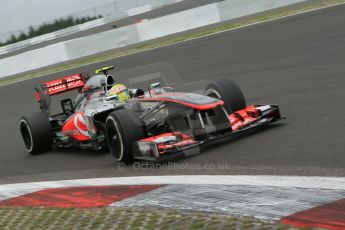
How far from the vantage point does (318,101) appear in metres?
8.06

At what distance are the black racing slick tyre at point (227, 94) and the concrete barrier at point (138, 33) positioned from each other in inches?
557

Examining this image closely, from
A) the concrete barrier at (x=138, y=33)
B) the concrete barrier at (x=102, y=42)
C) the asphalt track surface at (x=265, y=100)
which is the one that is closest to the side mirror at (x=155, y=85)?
the asphalt track surface at (x=265, y=100)

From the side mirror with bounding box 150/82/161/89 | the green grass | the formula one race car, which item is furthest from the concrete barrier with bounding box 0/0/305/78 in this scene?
the side mirror with bounding box 150/82/161/89

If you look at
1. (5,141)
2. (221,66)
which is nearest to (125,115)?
(5,141)

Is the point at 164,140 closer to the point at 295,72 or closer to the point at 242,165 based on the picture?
the point at 242,165

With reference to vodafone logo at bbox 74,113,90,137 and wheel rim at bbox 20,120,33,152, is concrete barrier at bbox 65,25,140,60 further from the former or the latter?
vodafone logo at bbox 74,113,90,137

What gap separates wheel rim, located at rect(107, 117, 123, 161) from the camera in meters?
6.80

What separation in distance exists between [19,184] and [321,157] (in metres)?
3.26

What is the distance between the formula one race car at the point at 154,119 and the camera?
6.66m

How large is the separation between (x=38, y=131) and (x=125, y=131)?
2.28m

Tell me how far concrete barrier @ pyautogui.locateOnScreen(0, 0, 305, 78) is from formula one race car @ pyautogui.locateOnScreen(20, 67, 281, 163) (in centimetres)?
1347

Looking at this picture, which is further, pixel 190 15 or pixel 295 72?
pixel 190 15

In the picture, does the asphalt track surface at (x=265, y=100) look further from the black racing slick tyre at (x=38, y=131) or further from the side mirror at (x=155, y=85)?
the side mirror at (x=155, y=85)

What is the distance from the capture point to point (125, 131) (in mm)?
6676
